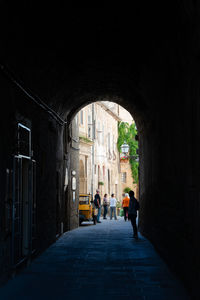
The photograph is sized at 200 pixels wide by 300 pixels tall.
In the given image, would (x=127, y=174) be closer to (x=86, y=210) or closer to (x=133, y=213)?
(x=86, y=210)

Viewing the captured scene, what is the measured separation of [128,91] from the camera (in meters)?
15.6

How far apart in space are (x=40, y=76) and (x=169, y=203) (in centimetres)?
402

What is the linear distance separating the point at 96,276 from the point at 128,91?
8220 mm

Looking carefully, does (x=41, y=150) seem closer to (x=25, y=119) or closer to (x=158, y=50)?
(x=25, y=119)

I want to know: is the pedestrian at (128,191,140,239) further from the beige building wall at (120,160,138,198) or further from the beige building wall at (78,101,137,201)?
the beige building wall at (120,160,138,198)

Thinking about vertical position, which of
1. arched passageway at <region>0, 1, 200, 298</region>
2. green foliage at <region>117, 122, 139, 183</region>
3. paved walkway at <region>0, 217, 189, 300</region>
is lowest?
A: paved walkway at <region>0, 217, 189, 300</region>

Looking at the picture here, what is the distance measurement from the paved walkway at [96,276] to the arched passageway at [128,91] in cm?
38

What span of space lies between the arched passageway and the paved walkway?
0.38 metres

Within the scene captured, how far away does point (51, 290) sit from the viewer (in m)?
7.37

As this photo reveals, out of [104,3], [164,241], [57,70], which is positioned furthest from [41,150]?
[104,3]

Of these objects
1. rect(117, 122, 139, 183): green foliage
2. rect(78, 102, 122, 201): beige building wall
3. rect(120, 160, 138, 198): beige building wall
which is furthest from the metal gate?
rect(120, 160, 138, 198): beige building wall

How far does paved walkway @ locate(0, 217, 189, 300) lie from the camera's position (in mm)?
7066

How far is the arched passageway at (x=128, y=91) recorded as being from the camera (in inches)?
276

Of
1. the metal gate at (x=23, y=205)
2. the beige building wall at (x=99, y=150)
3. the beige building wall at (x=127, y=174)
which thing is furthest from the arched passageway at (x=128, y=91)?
the beige building wall at (x=127, y=174)
